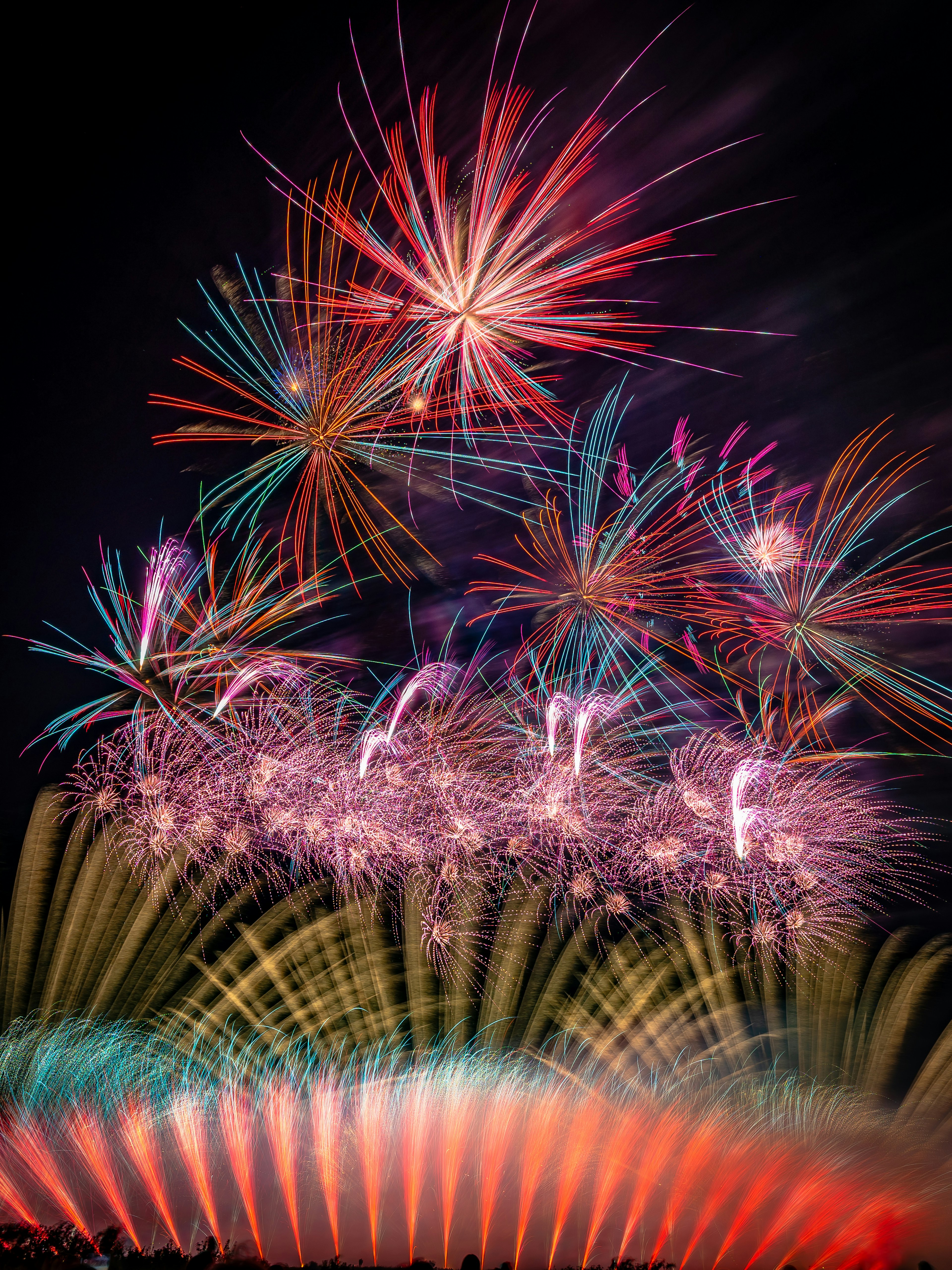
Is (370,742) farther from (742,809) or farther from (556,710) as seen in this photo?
(742,809)

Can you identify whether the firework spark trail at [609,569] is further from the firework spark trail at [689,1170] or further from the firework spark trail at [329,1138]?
the firework spark trail at [329,1138]

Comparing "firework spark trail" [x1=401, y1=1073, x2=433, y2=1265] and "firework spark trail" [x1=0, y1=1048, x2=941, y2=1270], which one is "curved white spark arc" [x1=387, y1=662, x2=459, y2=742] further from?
"firework spark trail" [x1=401, y1=1073, x2=433, y2=1265]

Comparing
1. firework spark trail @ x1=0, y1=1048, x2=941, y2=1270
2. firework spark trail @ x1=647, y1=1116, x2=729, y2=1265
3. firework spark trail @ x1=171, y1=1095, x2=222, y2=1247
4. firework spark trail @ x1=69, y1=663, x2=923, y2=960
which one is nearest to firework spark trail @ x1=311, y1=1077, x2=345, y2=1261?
firework spark trail @ x1=0, y1=1048, x2=941, y2=1270

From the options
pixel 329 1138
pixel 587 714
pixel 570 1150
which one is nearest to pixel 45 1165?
pixel 329 1138

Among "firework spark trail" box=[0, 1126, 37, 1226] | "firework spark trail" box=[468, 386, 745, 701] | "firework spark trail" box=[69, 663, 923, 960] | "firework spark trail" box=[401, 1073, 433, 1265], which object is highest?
"firework spark trail" box=[468, 386, 745, 701]

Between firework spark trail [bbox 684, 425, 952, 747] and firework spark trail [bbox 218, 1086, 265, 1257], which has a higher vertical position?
firework spark trail [bbox 684, 425, 952, 747]

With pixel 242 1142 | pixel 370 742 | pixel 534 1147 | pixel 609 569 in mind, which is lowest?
pixel 242 1142

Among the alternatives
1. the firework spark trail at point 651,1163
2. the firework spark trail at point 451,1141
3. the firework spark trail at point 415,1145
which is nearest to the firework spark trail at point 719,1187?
the firework spark trail at point 651,1163
